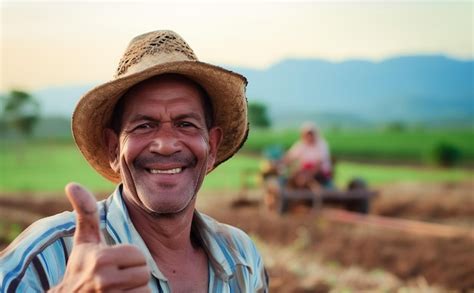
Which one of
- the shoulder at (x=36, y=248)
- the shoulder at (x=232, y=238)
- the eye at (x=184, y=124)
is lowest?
the shoulder at (x=232, y=238)

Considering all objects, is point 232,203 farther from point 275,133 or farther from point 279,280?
point 275,133

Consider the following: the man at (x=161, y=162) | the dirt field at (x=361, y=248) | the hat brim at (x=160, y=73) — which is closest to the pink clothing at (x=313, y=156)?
the dirt field at (x=361, y=248)

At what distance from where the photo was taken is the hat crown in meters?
2.64

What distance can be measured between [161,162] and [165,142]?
65 mm

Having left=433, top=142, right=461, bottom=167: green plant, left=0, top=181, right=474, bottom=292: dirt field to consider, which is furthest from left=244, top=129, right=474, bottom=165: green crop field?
left=0, top=181, right=474, bottom=292: dirt field

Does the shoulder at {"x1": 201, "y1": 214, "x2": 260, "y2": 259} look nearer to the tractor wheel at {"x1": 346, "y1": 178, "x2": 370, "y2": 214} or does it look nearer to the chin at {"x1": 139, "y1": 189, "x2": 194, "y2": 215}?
the chin at {"x1": 139, "y1": 189, "x2": 194, "y2": 215}

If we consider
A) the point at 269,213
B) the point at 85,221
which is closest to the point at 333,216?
the point at 269,213

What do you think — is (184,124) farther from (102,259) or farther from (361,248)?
(361,248)

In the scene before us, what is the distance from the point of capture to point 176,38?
277 cm

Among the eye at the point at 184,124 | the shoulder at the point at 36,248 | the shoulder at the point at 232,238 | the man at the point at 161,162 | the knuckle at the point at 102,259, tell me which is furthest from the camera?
the shoulder at the point at 232,238

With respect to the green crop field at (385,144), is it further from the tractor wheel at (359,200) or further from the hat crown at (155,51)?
the hat crown at (155,51)

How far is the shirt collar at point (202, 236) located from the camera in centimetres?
260

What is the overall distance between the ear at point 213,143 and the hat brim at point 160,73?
0.24ft

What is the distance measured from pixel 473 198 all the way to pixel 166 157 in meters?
13.7
